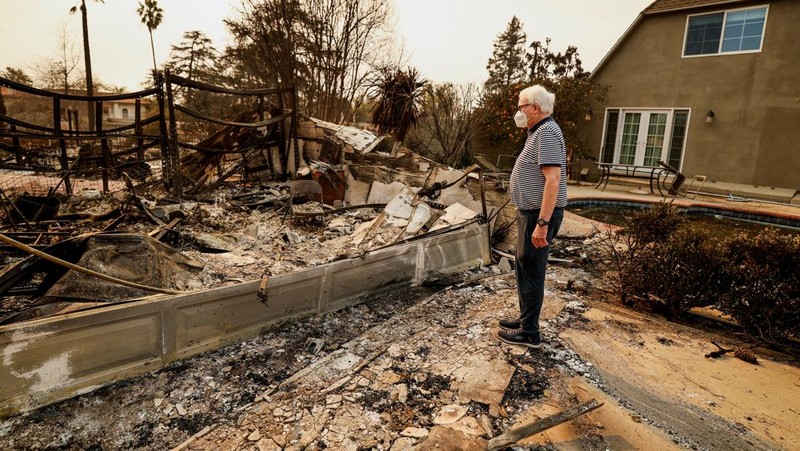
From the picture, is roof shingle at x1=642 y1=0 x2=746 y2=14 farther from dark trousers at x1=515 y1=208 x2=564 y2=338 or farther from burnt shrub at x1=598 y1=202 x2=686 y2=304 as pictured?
dark trousers at x1=515 y1=208 x2=564 y2=338

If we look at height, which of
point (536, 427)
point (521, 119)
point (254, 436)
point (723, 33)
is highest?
point (723, 33)

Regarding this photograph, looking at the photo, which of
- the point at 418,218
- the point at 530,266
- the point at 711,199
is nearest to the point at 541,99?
the point at 530,266

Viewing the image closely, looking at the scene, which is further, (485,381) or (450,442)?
(485,381)

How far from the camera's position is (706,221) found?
25.7ft

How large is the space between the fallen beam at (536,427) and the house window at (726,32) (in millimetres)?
13030

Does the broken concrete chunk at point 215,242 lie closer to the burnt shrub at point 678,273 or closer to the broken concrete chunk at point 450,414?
the broken concrete chunk at point 450,414

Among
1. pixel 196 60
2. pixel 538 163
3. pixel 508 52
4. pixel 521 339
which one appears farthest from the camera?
pixel 508 52

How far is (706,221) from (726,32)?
21.8ft

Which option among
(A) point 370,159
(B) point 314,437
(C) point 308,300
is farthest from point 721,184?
(B) point 314,437

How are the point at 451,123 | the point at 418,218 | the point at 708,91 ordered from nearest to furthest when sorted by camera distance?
the point at 418,218
the point at 708,91
the point at 451,123

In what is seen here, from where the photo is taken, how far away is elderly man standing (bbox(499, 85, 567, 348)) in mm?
2523

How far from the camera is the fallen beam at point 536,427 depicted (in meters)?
1.92

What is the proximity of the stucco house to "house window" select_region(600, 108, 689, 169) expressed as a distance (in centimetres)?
3

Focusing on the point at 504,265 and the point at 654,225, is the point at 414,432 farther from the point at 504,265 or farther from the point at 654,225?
the point at 654,225
